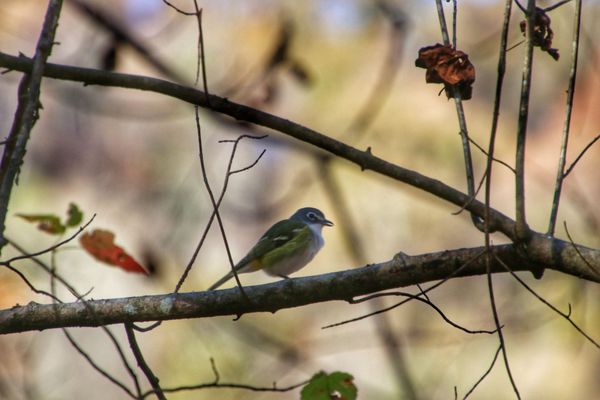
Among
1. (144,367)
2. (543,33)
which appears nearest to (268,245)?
(144,367)

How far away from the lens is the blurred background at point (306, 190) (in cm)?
784

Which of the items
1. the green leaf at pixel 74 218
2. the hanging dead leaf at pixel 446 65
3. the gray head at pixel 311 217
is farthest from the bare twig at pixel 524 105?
the gray head at pixel 311 217

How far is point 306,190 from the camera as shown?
9492mm

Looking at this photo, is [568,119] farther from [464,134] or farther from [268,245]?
[268,245]

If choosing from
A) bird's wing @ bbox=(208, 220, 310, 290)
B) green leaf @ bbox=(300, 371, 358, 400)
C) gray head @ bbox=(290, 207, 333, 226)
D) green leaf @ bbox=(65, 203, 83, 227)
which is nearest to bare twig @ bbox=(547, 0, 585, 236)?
green leaf @ bbox=(300, 371, 358, 400)

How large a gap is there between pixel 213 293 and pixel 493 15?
27.4 ft

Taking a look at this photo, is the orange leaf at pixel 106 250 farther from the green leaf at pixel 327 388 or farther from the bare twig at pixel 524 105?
the bare twig at pixel 524 105

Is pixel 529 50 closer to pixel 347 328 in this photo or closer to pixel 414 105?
pixel 414 105

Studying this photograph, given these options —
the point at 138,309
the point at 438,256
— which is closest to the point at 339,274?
the point at 438,256

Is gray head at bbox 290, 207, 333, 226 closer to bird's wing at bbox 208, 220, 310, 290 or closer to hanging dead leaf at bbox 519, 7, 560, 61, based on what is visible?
bird's wing at bbox 208, 220, 310, 290

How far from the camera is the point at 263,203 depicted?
9742 mm

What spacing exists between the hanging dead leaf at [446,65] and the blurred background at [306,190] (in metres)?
4.15

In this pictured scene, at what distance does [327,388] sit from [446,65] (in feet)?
4.25

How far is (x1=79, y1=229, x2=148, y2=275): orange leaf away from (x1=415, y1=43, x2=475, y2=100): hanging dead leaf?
1.57 meters
